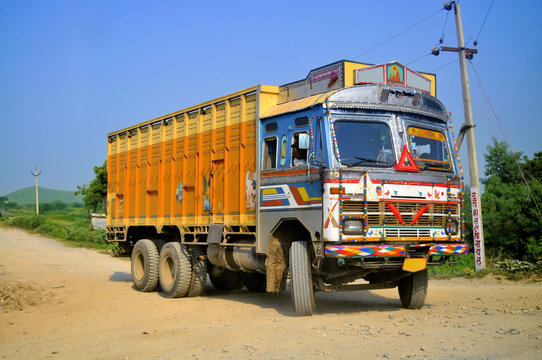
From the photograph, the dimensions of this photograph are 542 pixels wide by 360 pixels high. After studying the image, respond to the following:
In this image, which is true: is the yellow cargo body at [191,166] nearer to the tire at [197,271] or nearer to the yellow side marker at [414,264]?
the tire at [197,271]

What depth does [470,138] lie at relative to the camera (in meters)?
15.6

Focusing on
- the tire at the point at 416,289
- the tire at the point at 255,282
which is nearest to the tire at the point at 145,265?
the tire at the point at 255,282

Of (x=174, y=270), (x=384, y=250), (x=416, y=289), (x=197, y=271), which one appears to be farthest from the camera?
(x=174, y=270)

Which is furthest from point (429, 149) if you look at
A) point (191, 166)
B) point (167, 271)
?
point (167, 271)

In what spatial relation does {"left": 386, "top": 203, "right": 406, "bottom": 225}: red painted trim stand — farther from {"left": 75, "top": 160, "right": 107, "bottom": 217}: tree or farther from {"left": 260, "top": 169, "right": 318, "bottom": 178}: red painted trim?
{"left": 75, "top": 160, "right": 107, "bottom": 217}: tree

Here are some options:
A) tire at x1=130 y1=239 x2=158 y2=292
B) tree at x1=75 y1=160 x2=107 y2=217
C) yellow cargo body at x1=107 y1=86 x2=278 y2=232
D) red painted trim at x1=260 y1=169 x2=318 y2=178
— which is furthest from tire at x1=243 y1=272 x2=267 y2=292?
tree at x1=75 y1=160 x2=107 y2=217

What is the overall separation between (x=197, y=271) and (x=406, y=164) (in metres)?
5.58

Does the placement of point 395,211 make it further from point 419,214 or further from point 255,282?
point 255,282

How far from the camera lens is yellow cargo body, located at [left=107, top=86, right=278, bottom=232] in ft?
34.6

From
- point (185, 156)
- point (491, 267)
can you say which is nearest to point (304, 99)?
point (185, 156)

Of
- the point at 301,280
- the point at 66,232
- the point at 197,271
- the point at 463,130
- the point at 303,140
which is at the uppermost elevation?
the point at 463,130

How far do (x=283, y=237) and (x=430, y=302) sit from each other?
308 centimetres

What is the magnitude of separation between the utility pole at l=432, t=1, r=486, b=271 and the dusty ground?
1.24 m

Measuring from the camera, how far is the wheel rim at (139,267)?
46.4 ft
